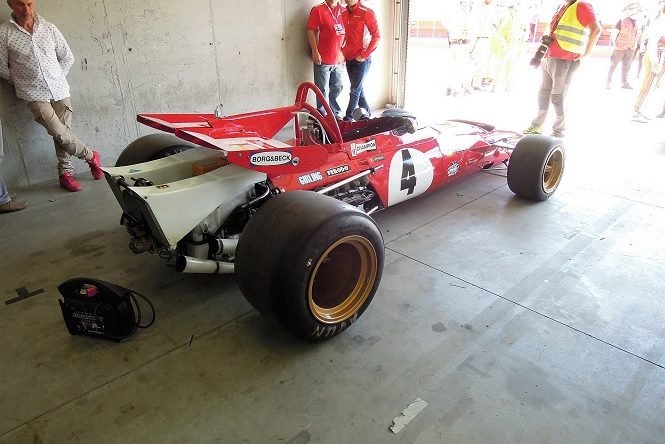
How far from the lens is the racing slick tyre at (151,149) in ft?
13.4

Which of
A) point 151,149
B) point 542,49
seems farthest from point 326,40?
point 151,149

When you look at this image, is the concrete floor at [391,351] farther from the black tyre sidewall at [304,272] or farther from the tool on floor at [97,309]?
the black tyre sidewall at [304,272]

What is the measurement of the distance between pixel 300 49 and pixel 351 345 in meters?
6.10

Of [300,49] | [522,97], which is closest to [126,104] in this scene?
[300,49]

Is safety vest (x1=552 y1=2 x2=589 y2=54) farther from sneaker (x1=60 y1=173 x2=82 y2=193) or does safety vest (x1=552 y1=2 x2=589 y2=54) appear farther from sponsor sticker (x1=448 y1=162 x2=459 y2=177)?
sneaker (x1=60 y1=173 x2=82 y2=193)

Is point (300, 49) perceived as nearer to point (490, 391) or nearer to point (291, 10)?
point (291, 10)

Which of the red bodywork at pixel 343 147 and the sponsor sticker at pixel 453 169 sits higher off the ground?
the red bodywork at pixel 343 147

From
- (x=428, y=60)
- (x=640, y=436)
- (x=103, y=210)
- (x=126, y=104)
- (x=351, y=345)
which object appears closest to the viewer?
(x=640, y=436)

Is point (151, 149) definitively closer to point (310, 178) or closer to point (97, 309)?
point (310, 178)

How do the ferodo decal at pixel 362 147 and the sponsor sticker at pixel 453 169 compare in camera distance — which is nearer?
the ferodo decal at pixel 362 147

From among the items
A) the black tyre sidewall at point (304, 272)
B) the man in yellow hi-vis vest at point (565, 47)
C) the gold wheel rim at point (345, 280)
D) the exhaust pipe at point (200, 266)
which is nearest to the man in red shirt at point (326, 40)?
the man in yellow hi-vis vest at point (565, 47)

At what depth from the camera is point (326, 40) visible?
729 cm

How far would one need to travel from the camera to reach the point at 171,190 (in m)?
2.88

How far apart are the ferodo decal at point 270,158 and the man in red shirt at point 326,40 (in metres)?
4.03
